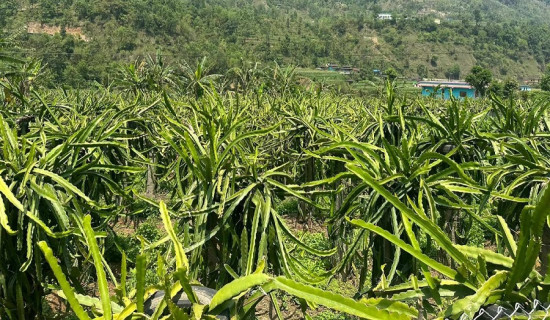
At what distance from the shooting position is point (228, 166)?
9.00 feet

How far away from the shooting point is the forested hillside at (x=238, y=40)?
5047 centimetres

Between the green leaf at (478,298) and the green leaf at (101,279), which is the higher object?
the green leaf at (101,279)

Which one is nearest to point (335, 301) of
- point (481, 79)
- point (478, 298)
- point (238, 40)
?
point (478, 298)

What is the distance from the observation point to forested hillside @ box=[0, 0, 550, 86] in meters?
50.5

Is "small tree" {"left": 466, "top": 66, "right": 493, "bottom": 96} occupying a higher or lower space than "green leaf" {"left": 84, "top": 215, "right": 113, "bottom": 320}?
lower

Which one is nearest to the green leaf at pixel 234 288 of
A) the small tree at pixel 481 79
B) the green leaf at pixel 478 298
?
the green leaf at pixel 478 298

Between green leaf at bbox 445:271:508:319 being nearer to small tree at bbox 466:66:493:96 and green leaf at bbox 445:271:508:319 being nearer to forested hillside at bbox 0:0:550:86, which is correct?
forested hillside at bbox 0:0:550:86

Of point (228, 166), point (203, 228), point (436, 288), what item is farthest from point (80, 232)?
point (436, 288)

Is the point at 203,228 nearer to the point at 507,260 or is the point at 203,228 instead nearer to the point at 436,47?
the point at 507,260

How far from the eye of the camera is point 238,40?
71.8 m

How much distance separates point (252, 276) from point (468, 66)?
96480mm

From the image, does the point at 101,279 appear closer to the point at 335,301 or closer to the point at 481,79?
the point at 335,301

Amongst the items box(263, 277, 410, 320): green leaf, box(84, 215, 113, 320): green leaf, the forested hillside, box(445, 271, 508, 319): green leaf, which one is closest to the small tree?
the forested hillside

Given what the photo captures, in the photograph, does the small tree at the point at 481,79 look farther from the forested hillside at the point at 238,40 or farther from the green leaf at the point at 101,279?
the green leaf at the point at 101,279
